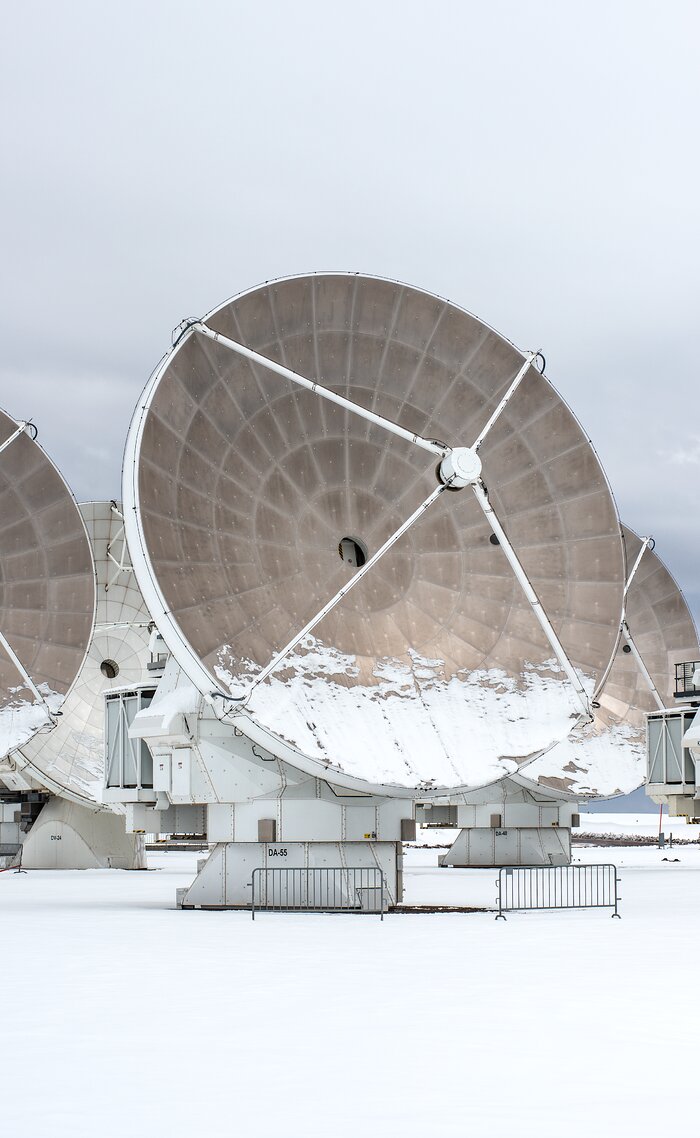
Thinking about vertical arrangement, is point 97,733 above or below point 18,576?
below

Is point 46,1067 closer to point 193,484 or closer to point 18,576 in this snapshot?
point 193,484

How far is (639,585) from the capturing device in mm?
56094

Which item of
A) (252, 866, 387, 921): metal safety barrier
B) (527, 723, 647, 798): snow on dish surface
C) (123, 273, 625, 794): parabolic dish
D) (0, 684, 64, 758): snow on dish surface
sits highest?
(123, 273, 625, 794): parabolic dish

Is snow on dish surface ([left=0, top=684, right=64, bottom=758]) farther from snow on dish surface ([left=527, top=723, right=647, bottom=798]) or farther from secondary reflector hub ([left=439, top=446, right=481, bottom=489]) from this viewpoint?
snow on dish surface ([left=527, top=723, right=647, bottom=798])

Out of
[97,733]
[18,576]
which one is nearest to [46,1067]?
[18,576]

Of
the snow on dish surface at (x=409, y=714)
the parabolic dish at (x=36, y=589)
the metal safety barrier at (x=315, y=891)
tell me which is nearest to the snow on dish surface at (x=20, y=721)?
the parabolic dish at (x=36, y=589)

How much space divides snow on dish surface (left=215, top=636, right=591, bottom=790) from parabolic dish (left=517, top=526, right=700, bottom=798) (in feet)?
66.9

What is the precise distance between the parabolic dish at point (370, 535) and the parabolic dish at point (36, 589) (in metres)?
13.8

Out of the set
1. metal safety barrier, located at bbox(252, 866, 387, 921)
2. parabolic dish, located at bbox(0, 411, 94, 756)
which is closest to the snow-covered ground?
metal safety barrier, located at bbox(252, 866, 387, 921)

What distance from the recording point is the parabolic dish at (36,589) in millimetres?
39719

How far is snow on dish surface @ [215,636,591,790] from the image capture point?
27406mm

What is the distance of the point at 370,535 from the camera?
97.1ft

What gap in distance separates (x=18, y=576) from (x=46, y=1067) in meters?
29.4

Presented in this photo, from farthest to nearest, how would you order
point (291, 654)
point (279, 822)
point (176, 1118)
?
point (279, 822)
point (291, 654)
point (176, 1118)
